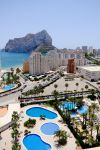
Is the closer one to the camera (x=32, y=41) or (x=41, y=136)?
(x=41, y=136)

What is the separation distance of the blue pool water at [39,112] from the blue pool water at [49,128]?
2465 millimetres

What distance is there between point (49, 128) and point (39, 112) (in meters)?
5.62

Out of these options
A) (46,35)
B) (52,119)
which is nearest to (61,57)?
(52,119)

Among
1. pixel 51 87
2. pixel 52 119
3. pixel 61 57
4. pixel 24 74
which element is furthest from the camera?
pixel 61 57

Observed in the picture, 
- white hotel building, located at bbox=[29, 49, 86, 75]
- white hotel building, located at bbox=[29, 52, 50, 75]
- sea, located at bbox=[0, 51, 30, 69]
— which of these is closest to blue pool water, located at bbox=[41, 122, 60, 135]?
white hotel building, located at bbox=[29, 52, 50, 75]

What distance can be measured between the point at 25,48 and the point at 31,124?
135 m

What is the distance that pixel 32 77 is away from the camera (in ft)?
182

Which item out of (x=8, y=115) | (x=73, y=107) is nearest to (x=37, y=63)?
(x=73, y=107)

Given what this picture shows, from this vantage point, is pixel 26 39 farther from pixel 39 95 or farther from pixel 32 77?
pixel 39 95

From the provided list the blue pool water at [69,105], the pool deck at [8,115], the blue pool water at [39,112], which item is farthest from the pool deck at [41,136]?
the blue pool water at [69,105]

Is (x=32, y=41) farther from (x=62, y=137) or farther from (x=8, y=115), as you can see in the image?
(x=62, y=137)

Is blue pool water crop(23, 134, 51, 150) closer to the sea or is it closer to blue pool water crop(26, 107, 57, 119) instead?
blue pool water crop(26, 107, 57, 119)

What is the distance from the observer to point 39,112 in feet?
Answer: 104

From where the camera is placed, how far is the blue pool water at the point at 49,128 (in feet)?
82.9
